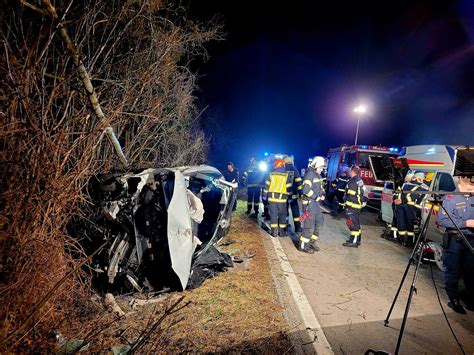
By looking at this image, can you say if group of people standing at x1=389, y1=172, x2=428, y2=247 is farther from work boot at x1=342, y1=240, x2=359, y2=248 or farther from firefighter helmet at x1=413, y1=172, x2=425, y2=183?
work boot at x1=342, y1=240, x2=359, y2=248

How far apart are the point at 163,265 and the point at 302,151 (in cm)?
8081

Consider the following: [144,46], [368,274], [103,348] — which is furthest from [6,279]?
[144,46]

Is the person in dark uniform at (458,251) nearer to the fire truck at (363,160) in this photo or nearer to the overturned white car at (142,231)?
the overturned white car at (142,231)

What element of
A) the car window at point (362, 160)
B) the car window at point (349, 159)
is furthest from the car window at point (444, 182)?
the car window at point (349, 159)

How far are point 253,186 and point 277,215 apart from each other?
8.35 ft

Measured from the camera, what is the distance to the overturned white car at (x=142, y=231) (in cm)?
345

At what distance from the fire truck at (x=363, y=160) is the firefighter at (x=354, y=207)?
10.9 ft

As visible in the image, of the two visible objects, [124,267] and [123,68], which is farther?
[123,68]

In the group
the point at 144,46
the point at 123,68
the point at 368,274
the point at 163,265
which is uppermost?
the point at 144,46

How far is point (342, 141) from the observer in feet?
209

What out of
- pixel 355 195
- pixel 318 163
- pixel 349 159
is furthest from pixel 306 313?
pixel 349 159

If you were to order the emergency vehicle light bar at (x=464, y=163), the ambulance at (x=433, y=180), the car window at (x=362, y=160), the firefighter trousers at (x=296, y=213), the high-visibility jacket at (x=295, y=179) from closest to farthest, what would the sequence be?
the emergency vehicle light bar at (x=464, y=163) < the ambulance at (x=433, y=180) < the high-visibility jacket at (x=295, y=179) < the firefighter trousers at (x=296, y=213) < the car window at (x=362, y=160)

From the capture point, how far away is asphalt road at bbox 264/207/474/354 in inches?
119

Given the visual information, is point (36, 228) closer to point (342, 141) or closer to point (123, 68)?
point (123, 68)
